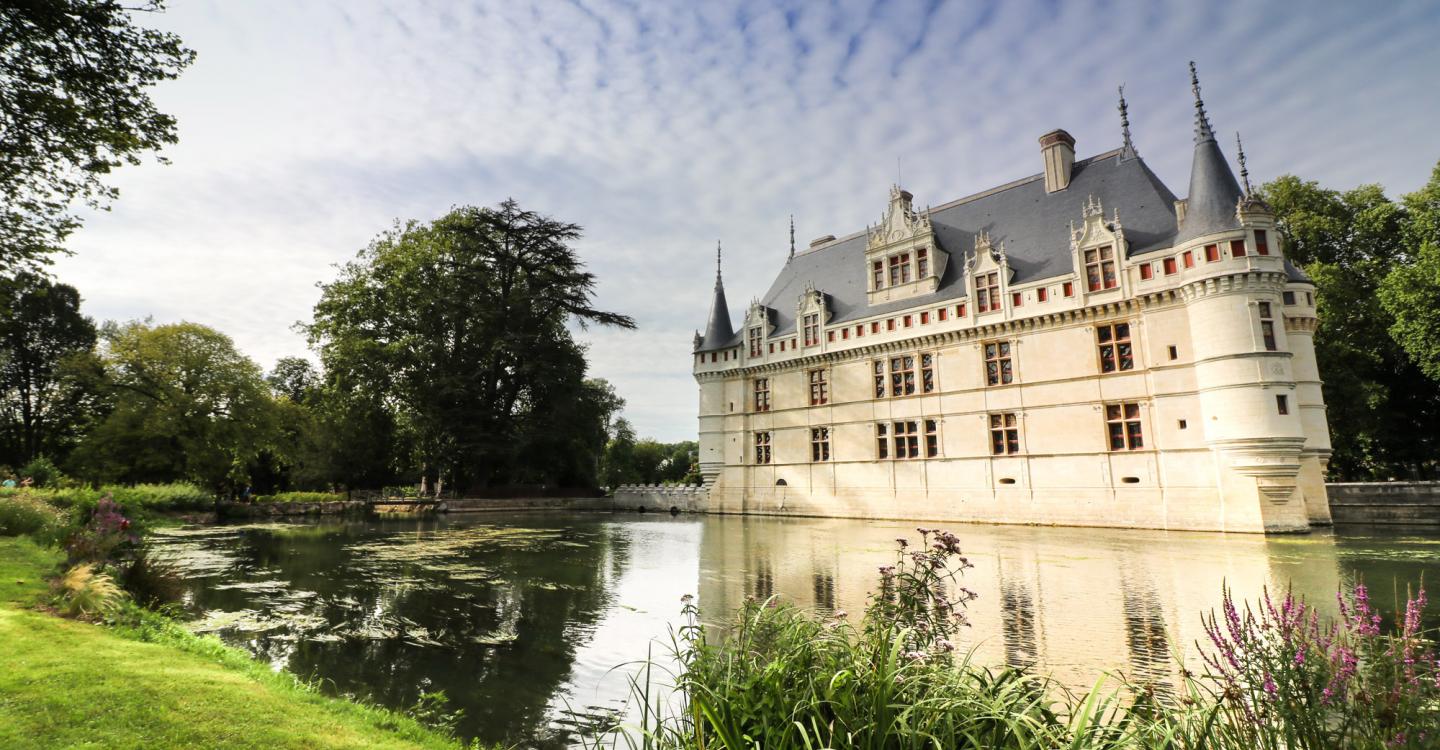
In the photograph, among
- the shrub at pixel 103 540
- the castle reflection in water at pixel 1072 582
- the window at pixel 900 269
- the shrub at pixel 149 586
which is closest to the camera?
the castle reflection in water at pixel 1072 582

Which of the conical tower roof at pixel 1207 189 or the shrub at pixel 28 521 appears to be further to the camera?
the conical tower roof at pixel 1207 189

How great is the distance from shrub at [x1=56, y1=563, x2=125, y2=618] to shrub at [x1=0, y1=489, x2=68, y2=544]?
5.74m

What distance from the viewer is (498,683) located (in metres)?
5.72

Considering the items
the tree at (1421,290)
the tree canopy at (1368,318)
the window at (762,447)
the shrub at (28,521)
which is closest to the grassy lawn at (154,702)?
the shrub at (28,521)

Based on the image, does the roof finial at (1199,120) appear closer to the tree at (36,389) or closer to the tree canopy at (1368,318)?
the tree canopy at (1368,318)

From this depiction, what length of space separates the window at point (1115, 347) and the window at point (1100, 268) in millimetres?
1437

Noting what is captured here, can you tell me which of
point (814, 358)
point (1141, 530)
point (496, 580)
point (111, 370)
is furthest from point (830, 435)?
point (111, 370)

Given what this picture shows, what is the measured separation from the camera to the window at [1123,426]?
21.0 m

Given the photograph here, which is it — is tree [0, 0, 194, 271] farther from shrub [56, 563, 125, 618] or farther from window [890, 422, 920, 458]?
window [890, 422, 920, 458]

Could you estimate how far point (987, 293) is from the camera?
24.9 meters

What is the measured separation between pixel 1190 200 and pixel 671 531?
2053 cm

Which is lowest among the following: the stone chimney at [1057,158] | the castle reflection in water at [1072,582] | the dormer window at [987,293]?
the castle reflection in water at [1072,582]

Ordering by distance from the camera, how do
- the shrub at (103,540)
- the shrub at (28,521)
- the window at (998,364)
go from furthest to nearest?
the window at (998,364) < the shrub at (28,521) < the shrub at (103,540)

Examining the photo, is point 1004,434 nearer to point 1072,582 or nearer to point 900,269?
point 900,269
